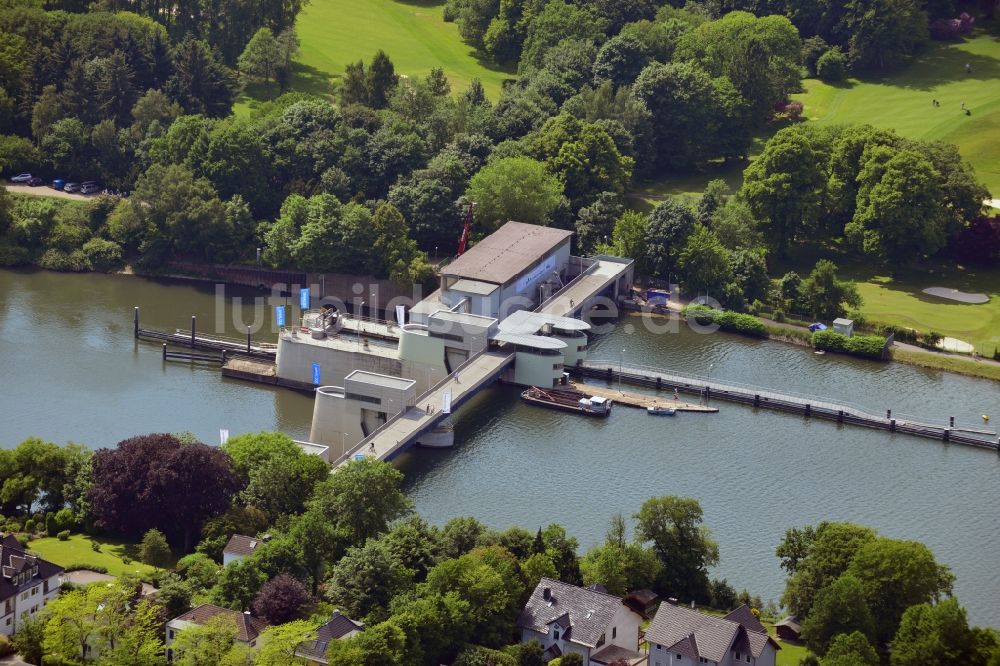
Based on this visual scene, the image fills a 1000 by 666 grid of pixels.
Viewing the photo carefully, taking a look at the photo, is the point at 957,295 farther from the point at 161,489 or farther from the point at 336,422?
the point at 161,489

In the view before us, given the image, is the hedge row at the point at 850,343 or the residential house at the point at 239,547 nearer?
the residential house at the point at 239,547

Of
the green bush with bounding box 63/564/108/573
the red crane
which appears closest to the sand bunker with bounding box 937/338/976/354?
the red crane

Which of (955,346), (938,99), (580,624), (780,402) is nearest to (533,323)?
(780,402)

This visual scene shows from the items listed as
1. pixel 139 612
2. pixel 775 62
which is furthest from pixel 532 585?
pixel 775 62

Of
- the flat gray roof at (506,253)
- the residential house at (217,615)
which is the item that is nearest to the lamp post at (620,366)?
the flat gray roof at (506,253)

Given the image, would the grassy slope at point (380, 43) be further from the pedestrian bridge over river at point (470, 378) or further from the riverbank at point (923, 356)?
the riverbank at point (923, 356)

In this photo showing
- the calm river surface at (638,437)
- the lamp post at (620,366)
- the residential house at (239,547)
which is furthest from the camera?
the lamp post at (620,366)

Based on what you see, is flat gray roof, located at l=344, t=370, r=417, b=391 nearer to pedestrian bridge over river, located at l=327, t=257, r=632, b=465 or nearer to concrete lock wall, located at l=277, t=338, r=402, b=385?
pedestrian bridge over river, located at l=327, t=257, r=632, b=465
